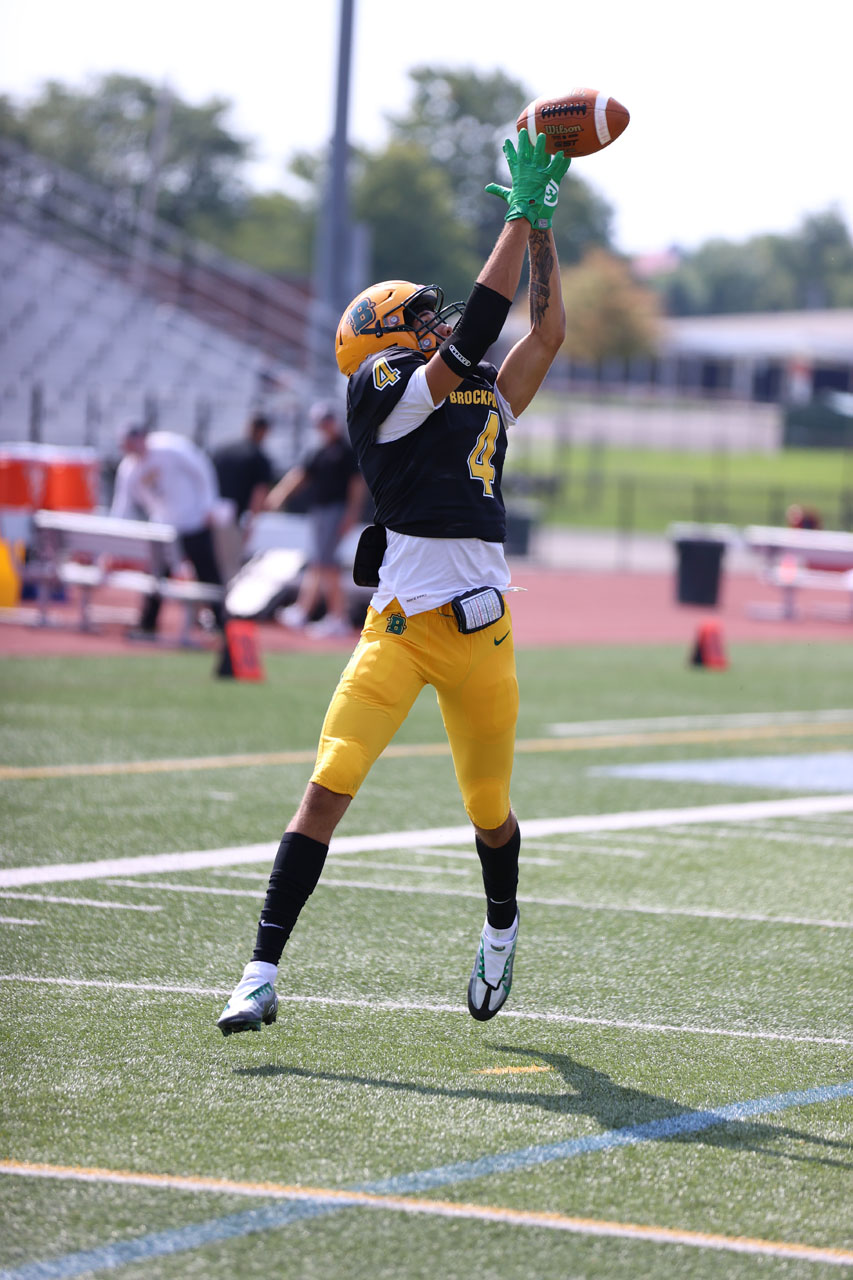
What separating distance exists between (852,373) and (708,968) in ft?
282

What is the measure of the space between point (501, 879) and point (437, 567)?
949mm

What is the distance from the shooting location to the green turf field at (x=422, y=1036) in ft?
10.9

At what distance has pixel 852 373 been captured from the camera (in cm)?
8744

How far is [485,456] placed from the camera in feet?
15.8

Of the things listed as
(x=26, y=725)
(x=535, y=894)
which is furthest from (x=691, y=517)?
(x=535, y=894)

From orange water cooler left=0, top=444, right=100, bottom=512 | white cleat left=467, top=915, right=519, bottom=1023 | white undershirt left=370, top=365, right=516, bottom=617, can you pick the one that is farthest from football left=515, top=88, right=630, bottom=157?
orange water cooler left=0, top=444, right=100, bottom=512

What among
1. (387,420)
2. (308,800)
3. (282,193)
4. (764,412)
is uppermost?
(282,193)

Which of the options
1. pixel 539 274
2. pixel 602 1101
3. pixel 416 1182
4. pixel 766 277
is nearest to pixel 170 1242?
pixel 416 1182

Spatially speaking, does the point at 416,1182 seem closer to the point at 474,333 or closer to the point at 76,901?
the point at 474,333

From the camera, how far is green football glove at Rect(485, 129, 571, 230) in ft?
15.5

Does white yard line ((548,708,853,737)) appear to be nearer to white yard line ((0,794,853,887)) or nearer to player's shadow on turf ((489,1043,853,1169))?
white yard line ((0,794,853,887))

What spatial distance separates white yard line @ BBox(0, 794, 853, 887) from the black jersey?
253 cm

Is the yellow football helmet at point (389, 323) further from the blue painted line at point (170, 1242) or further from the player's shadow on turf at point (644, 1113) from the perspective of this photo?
the blue painted line at point (170, 1242)

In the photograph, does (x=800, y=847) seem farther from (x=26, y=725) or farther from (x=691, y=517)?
(x=691, y=517)
